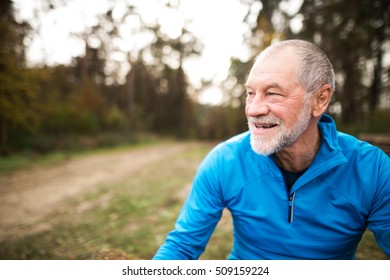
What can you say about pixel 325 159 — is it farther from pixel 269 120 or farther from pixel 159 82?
pixel 159 82

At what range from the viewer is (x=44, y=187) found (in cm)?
570

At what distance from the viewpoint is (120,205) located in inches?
179

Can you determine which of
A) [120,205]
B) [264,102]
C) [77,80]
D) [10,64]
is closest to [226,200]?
[264,102]

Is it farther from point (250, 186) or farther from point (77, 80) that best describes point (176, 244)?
point (77, 80)

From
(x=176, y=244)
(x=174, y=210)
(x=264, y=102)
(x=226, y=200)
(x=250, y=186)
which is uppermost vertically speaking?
(x=264, y=102)

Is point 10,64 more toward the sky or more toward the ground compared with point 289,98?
more toward the sky

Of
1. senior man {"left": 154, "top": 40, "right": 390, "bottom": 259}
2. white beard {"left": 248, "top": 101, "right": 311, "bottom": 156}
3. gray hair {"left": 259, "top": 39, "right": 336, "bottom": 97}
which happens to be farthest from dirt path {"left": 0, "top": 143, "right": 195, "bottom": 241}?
gray hair {"left": 259, "top": 39, "right": 336, "bottom": 97}

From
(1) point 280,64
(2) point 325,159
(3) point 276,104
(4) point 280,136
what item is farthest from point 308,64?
(2) point 325,159

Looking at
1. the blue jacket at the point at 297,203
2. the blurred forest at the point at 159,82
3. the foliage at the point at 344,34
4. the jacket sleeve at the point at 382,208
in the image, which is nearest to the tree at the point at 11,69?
the blurred forest at the point at 159,82

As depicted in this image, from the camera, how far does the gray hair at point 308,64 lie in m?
1.35

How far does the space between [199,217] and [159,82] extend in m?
26.9

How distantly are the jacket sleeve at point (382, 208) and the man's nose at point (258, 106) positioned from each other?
2.39 ft

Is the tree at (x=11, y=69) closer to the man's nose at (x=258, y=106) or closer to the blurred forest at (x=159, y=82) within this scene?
the blurred forest at (x=159, y=82)

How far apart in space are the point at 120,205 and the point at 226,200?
3.52m
